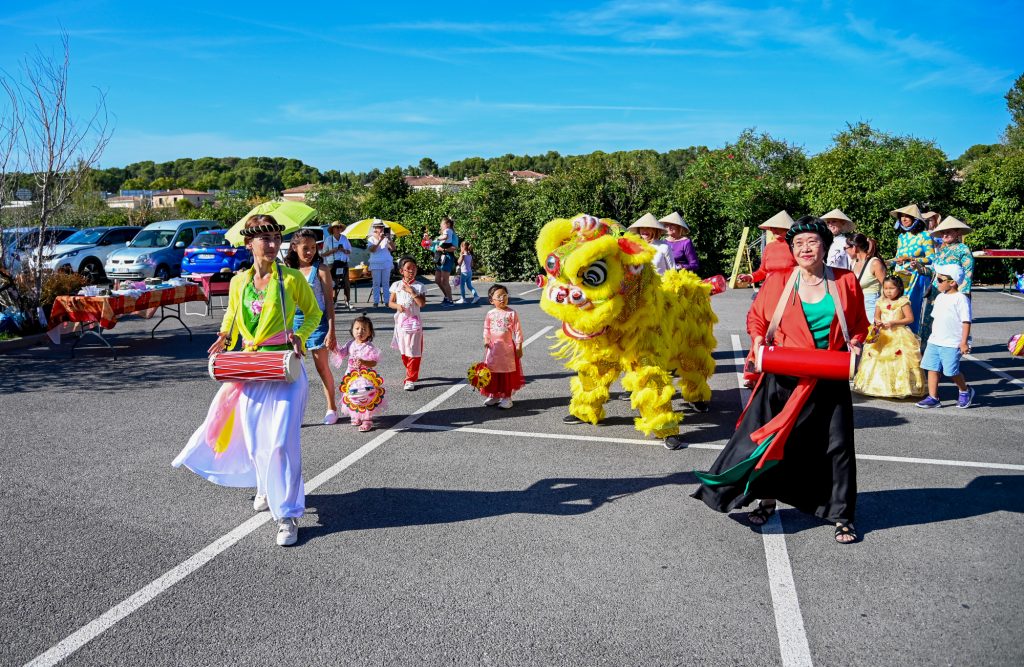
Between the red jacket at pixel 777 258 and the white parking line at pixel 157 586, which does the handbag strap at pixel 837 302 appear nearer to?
the red jacket at pixel 777 258

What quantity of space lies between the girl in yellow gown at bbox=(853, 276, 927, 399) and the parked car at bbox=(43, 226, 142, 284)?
19365 millimetres

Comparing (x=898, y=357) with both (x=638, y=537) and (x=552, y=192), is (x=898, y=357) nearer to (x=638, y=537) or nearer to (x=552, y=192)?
(x=638, y=537)

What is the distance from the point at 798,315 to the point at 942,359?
4.34m

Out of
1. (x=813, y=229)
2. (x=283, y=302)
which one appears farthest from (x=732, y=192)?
(x=283, y=302)

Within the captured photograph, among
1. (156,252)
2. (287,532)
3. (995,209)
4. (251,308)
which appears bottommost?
(287,532)

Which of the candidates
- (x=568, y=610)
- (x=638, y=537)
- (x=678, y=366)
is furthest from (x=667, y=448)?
(x=568, y=610)

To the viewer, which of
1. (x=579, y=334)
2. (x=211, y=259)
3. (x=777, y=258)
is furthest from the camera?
(x=211, y=259)

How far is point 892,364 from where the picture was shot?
830 centimetres

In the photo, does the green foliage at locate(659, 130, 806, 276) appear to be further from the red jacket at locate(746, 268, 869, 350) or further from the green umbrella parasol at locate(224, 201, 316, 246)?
the red jacket at locate(746, 268, 869, 350)

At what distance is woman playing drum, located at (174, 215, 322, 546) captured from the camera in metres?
4.51

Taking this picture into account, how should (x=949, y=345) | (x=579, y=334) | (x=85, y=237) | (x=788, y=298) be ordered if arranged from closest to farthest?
1. (x=788, y=298)
2. (x=579, y=334)
3. (x=949, y=345)
4. (x=85, y=237)

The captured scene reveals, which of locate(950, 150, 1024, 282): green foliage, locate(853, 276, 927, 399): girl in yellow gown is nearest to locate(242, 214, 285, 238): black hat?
locate(853, 276, 927, 399): girl in yellow gown

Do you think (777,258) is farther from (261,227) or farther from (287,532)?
(287,532)

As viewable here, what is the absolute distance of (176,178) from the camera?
578 ft
